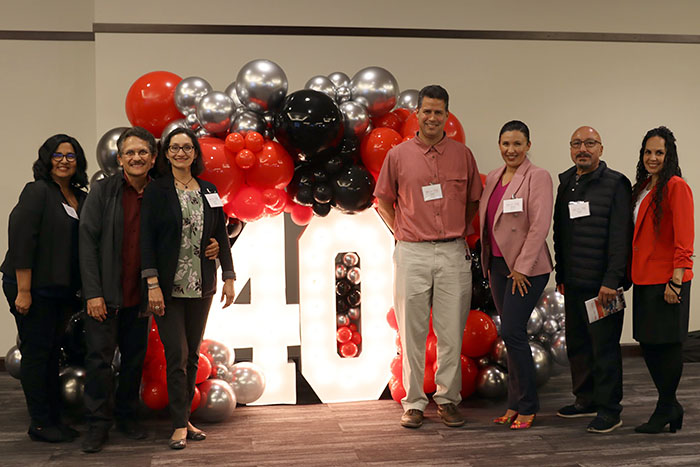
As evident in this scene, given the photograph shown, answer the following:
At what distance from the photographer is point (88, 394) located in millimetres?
3025

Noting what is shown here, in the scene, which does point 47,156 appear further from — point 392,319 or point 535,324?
point 535,324

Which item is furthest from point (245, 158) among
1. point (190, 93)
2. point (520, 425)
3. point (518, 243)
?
point (520, 425)

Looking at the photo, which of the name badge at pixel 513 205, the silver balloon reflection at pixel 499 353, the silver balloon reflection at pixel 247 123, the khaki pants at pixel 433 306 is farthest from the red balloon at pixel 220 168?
the silver balloon reflection at pixel 499 353

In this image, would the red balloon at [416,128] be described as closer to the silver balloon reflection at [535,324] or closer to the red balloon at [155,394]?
the silver balloon reflection at [535,324]

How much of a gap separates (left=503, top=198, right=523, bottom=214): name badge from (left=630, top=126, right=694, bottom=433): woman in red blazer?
0.54 metres

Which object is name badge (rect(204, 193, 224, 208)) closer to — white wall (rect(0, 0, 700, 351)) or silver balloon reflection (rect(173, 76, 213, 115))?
silver balloon reflection (rect(173, 76, 213, 115))

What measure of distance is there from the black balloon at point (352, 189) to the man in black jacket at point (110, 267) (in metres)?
0.72

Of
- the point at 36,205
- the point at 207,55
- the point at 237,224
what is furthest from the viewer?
the point at 207,55

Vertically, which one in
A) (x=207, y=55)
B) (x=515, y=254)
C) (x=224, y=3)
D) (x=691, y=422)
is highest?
(x=224, y=3)

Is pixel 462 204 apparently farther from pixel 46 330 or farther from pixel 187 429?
pixel 46 330

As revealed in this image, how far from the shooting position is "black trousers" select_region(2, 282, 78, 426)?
3.05 metres

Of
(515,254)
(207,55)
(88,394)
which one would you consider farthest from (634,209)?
(207,55)

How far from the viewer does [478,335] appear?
3635 mm

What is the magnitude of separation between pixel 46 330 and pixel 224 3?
2609 millimetres
